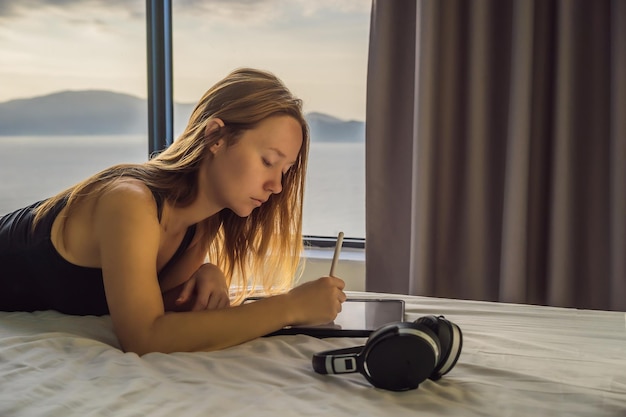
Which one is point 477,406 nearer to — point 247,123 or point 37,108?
point 247,123

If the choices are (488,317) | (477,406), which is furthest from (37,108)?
(477,406)

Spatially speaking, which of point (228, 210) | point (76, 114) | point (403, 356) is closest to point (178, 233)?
point (228, 210)

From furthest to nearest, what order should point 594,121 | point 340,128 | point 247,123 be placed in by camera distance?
point 340,128, point 594,121, point 247,123

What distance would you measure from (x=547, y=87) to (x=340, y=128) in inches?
33.5

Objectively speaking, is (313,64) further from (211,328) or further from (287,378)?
(287,378)

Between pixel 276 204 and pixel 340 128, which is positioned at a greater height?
pixel 340 128

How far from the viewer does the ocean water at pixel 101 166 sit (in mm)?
2754

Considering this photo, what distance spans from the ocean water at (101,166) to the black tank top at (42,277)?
1449 millimetres

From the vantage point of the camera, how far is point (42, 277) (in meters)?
1.37

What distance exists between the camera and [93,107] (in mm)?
2945

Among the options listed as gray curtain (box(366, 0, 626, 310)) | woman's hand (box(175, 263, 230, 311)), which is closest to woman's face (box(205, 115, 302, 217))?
woman's hand (box(175, 263, 230, 311))

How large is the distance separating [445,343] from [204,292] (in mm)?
558

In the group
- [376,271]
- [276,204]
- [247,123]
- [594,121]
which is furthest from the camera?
[376,271]

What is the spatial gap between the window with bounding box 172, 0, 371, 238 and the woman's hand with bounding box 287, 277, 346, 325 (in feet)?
4.77
